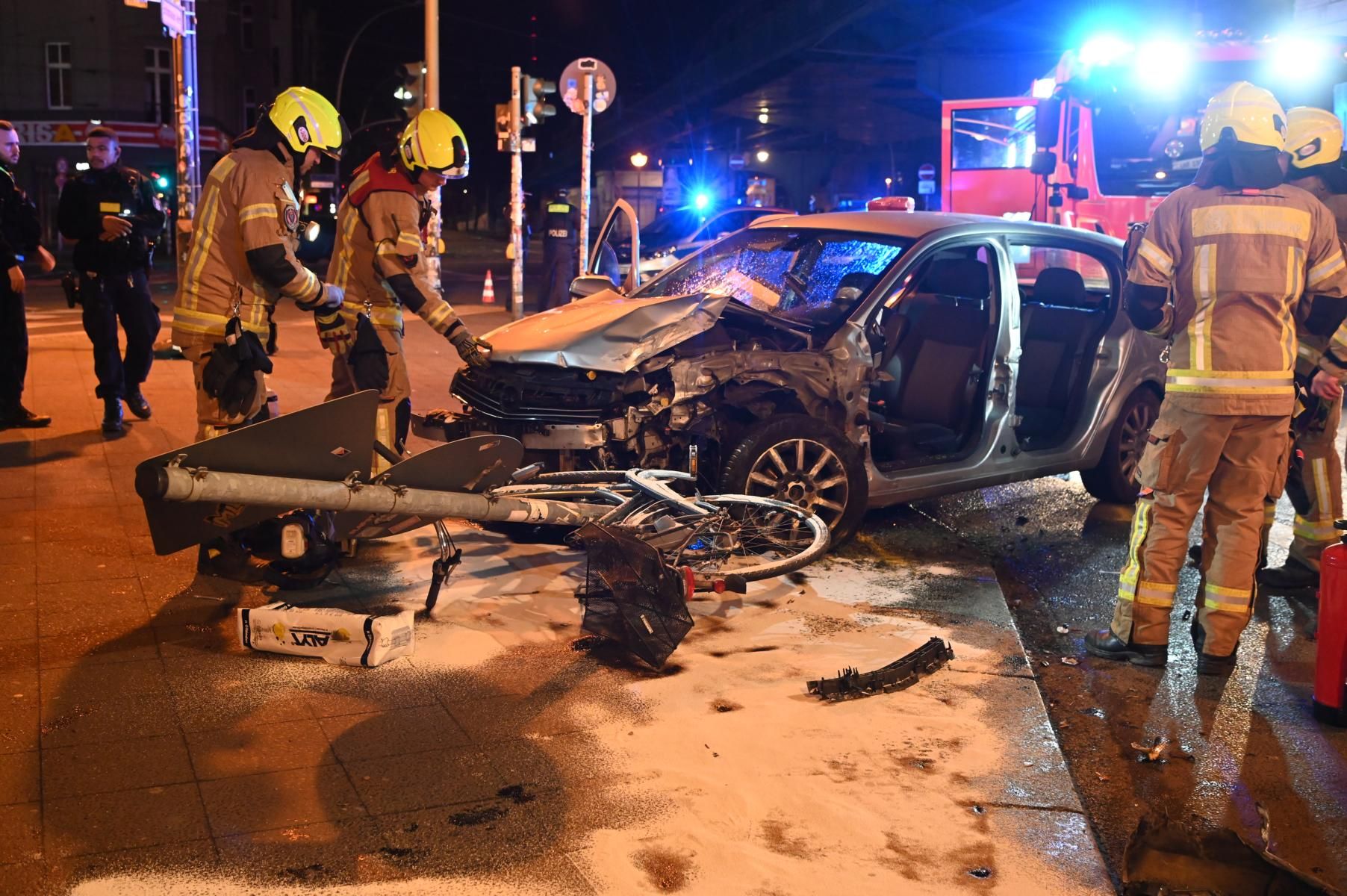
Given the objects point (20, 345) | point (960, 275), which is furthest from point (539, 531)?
point (20, 345)

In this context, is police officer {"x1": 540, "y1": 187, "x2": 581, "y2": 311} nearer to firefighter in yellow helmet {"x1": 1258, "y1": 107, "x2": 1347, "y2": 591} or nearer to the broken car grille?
→ the broken car grille

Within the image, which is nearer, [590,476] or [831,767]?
[831,767]

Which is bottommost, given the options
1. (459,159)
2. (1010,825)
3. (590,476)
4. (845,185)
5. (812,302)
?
(1010,825)

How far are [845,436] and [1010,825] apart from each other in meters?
3.02

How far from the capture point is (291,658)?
4.84 metres

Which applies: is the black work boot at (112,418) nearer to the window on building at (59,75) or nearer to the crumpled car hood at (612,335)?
the crumpled car hood at (612,335)

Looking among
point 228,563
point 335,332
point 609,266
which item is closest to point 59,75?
point 609,266

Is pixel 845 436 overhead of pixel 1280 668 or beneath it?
overhead

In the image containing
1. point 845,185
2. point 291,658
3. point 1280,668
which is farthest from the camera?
point 845,185

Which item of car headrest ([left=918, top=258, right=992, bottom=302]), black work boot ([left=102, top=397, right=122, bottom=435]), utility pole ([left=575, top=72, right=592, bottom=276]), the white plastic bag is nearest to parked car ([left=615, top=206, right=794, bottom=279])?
utility pole ([left=575, top=72, right=592, bottom=276])

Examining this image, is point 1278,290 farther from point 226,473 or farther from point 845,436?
point 226,473

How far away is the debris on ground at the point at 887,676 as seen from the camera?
4695 millimetres

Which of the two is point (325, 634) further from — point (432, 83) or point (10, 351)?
point (432, 83)

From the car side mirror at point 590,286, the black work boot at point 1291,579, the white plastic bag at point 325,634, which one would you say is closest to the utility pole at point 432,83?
the car side mirror at point 590,286
